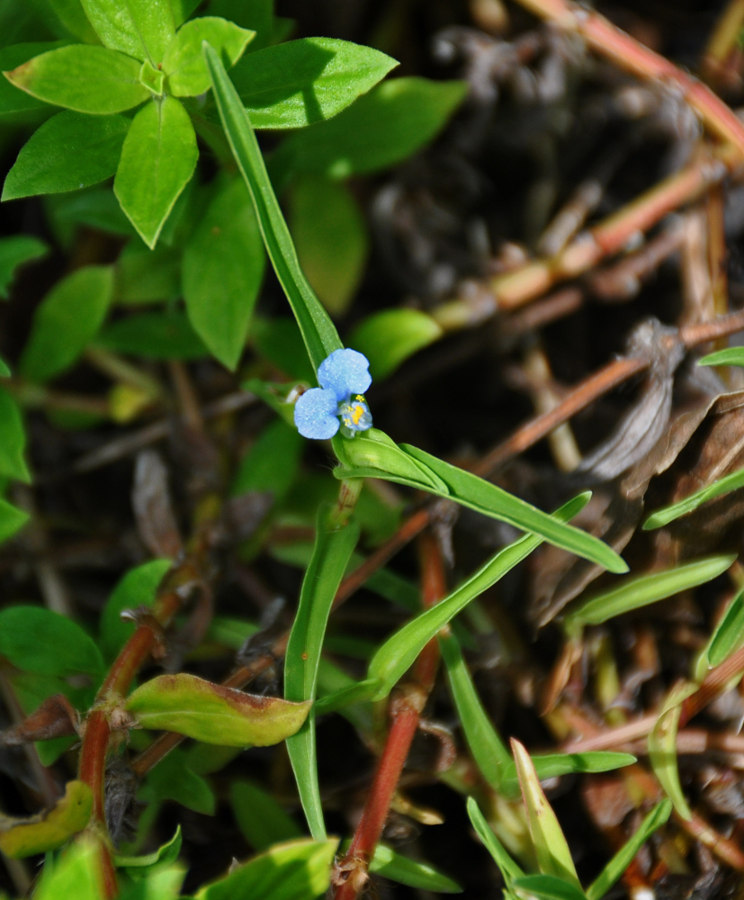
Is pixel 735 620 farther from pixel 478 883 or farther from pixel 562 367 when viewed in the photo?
pixel 562 367

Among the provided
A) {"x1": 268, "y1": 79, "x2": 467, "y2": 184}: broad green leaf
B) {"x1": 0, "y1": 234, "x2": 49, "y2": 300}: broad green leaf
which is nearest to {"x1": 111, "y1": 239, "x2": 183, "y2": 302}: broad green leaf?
{"x1": 0, "y1": 234, "x2": 49, "y2": 300}: broad green leaf

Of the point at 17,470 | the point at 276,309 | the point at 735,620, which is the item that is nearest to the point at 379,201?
the point at 276,309

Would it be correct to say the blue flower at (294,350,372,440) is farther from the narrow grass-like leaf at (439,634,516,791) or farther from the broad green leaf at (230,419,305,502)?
the broad green leaf at (230,419,305,502)

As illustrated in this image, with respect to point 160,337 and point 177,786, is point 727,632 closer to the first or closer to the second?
point 177,786

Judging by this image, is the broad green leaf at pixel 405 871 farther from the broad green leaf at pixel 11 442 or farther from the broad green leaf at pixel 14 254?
the broad green leaf at pixel 14 254

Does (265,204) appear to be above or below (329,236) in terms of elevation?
above

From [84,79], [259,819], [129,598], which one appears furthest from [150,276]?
[259,819]

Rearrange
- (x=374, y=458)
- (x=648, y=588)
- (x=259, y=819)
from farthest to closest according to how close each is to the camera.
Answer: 1. (x=259, y=819)
2. (x=648, y=588)
3. (x=374, y=458)

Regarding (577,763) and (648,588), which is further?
(648,588)

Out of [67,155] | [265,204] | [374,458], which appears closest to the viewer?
[265,204]
